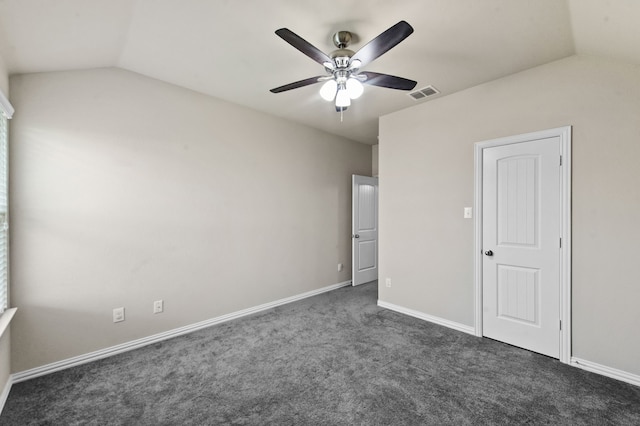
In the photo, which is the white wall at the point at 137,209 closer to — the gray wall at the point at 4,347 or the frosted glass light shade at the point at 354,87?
the gray wall at the point at 4,347

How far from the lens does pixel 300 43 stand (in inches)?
66.2

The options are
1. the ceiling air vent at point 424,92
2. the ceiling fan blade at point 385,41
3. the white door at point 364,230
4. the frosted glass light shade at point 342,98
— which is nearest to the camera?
the ceiling fan blade at point 385,41

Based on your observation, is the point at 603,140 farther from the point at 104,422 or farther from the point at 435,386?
the point at 104,422

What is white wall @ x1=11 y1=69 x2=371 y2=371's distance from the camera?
7.64 feet

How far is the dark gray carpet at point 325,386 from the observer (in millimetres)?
1849

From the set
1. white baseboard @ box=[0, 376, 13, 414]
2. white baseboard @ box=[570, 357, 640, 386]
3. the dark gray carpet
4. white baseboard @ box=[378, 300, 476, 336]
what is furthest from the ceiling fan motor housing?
white baseboard @ box=[0, 376, 13, 414]

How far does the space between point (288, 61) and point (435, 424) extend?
115 inches

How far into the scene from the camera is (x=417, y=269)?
3549mm

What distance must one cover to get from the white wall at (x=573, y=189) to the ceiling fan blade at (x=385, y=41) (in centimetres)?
181

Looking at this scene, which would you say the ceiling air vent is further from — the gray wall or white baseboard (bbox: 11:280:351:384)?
the gray wall

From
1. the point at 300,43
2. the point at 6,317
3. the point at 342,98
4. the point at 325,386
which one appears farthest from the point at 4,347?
the point at 342,98

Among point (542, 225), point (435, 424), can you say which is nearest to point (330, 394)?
point (435, 424)

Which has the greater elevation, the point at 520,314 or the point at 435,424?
the point at 520,314

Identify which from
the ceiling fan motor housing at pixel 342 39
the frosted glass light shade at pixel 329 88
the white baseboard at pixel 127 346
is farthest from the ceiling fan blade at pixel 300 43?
the white baseboard at pixel 127 346
